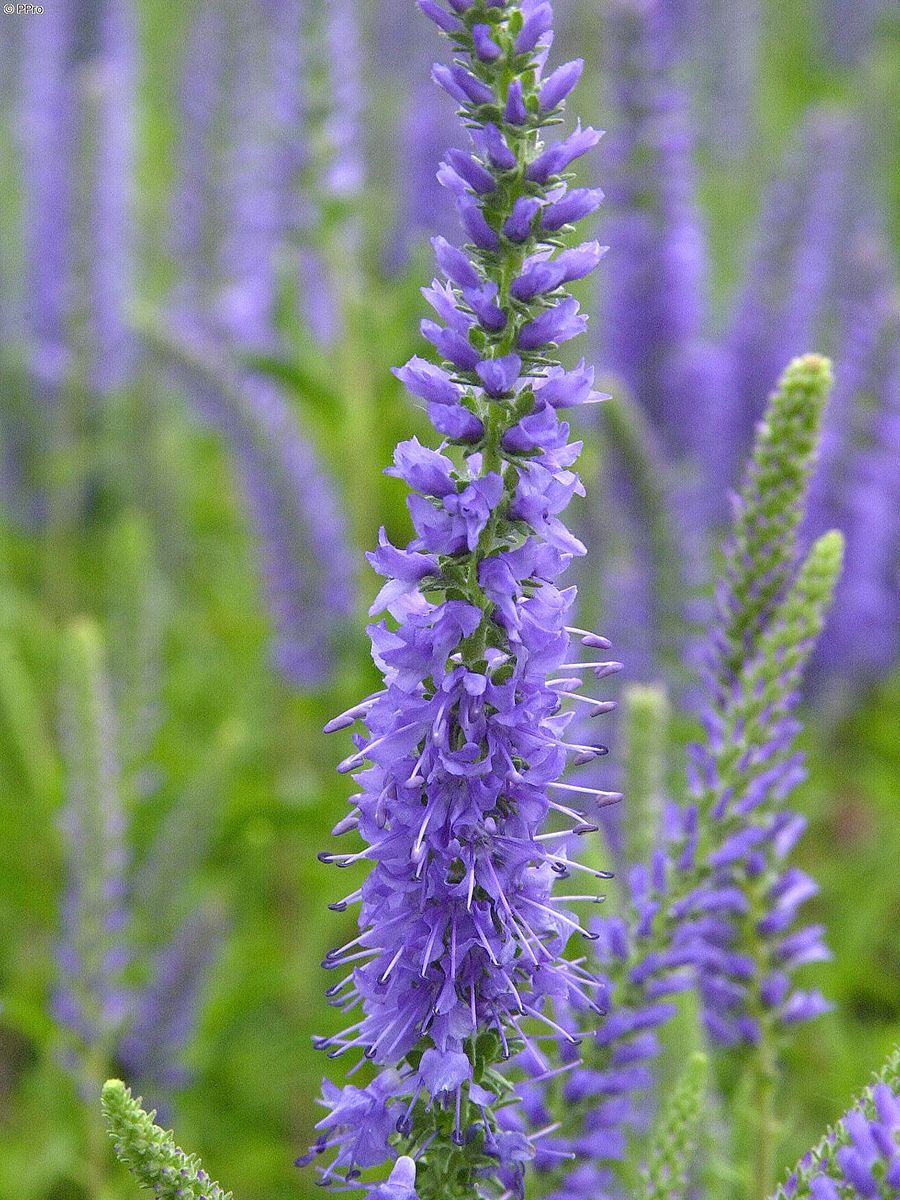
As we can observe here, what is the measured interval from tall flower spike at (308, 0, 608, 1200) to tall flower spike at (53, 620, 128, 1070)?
4.40 ft

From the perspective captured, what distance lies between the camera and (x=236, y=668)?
4.64 metres

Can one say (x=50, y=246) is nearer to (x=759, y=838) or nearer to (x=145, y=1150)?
(x=759, y=838)

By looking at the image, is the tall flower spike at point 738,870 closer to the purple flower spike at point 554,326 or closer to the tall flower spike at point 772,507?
the tall flower spike at point 772,507

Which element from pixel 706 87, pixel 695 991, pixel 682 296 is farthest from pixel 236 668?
pixel 706 87

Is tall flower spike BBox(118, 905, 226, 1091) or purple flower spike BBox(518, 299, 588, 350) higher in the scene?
purple flower spike BBox(518, 299, 588, 350)

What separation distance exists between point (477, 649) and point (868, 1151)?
1.63 feet

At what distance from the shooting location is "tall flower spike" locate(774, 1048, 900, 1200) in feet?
3.57

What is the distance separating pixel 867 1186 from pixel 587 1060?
0.58 metres

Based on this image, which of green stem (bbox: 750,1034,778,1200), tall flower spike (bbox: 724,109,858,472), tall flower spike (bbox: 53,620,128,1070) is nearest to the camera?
green stem (bbox: 750,1034,778,1200)

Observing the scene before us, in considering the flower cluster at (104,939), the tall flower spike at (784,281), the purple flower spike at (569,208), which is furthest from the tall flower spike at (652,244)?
the purple flower spike at (569,208)

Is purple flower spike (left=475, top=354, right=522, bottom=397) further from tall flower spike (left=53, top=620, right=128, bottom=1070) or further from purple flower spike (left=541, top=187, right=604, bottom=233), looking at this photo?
tall flower spike (left=53, top=620, right=128, bottom=1070)

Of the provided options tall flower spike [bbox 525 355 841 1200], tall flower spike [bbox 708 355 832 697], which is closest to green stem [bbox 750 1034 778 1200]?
tall flower spike [bbox 525 355 841 1200]

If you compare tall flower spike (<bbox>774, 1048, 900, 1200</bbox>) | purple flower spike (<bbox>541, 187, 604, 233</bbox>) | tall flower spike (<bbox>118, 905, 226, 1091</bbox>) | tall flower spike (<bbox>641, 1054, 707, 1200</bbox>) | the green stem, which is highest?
purple flower spike (<bbox>541, 187, 604, 233</bbox>)

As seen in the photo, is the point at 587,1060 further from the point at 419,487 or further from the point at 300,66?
the point at 300,66
